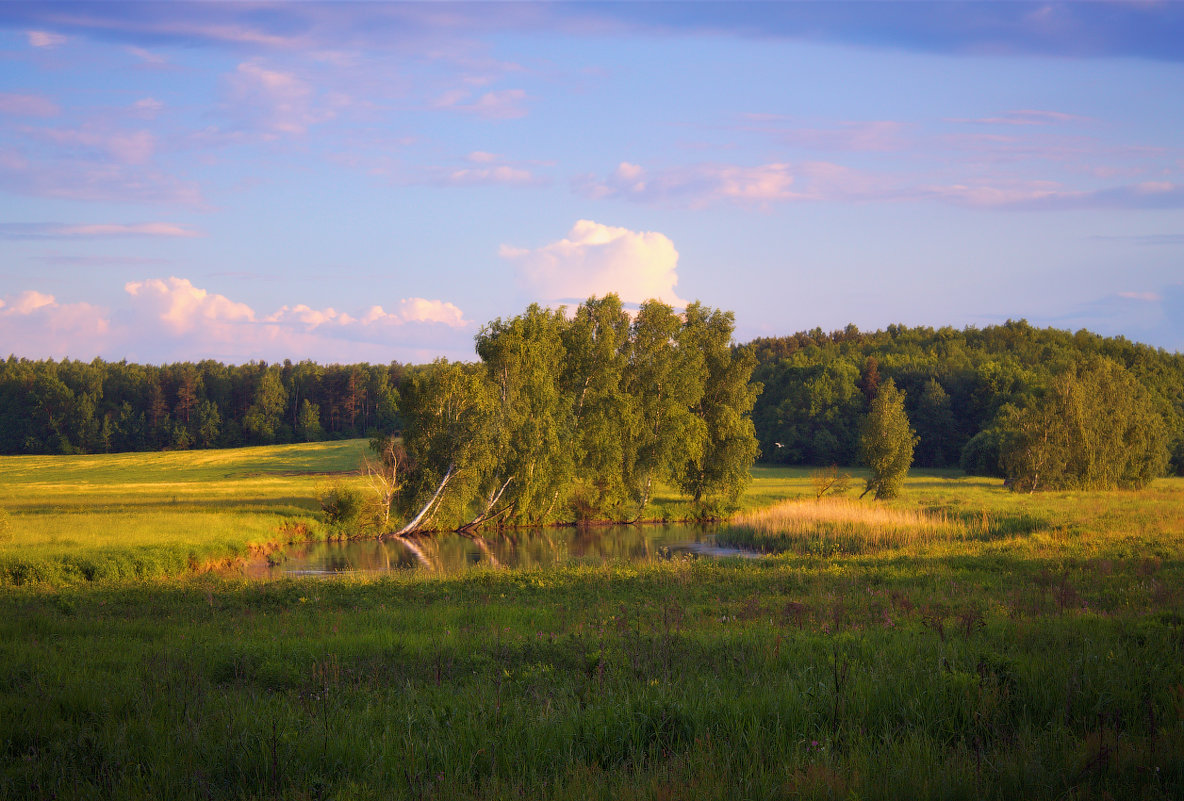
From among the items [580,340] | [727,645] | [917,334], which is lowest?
[727,645]

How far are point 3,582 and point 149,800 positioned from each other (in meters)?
19.7

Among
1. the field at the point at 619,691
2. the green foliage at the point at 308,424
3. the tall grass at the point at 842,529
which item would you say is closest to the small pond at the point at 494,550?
the tall grass at the point at 842,529

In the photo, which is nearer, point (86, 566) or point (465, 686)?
point (465, 686)

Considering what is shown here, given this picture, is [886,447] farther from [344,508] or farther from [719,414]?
[344,508]

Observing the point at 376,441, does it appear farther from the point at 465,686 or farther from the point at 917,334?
the point at 917,334

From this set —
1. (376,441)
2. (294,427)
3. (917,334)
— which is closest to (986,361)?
(917,334)

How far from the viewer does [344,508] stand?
135ft

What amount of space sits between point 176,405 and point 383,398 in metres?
28.5

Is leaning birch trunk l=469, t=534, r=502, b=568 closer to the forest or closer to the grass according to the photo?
the grass

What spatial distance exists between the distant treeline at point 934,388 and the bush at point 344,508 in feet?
194

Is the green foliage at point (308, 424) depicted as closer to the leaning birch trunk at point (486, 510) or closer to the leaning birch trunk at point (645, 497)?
the leaning birch trunk at point (486, 510)

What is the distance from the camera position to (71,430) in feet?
327

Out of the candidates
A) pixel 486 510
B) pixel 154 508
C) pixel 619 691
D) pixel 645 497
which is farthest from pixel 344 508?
pixel 619 691

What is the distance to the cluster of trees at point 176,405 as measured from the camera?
99.8m
